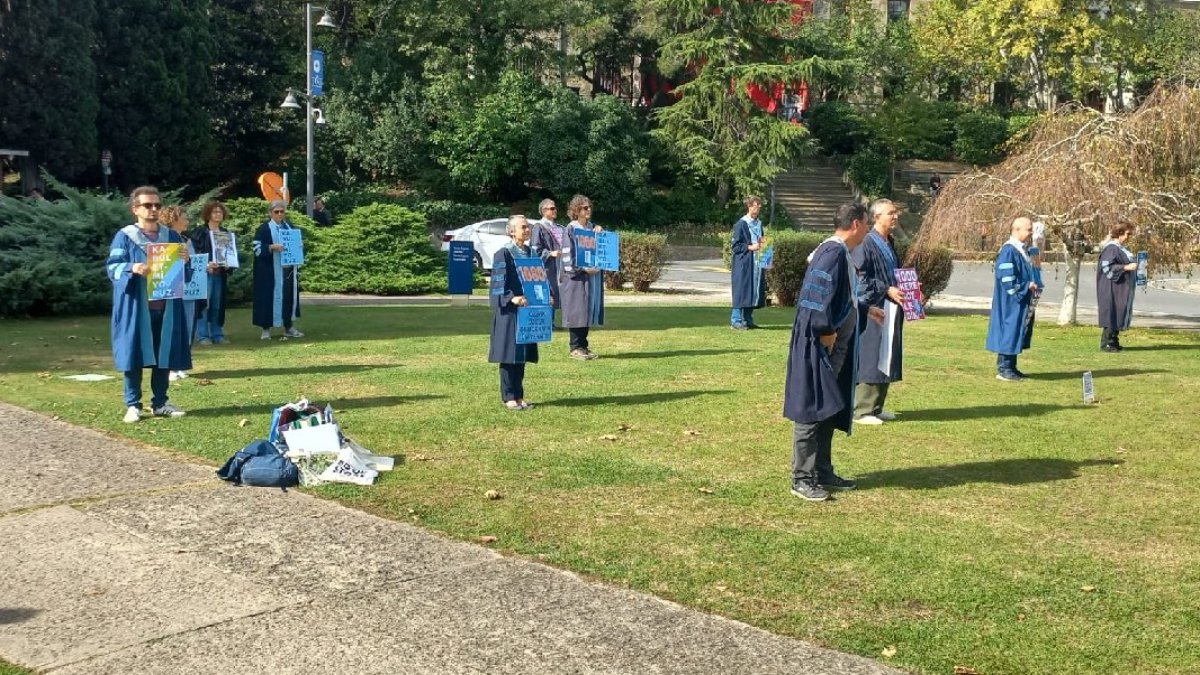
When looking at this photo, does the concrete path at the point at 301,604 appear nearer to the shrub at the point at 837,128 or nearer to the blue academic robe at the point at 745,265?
the blue academic robe at the point at 745,265

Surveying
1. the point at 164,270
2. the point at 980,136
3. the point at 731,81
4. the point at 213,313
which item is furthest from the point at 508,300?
the point at 980,136

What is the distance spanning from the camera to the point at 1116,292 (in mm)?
15789

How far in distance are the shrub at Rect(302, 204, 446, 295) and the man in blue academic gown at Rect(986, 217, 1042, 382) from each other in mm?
13822

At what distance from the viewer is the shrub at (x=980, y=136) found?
5397 cm

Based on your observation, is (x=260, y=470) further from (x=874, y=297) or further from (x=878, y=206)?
(x=878, y=206)

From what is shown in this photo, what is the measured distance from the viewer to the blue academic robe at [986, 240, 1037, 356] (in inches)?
513

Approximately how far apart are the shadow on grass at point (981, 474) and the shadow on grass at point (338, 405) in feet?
14.6

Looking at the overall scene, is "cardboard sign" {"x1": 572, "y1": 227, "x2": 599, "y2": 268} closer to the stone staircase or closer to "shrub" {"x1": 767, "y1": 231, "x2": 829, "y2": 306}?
"shrub" {"x1": 767, "y1": 231, "x2": 829, "y2": 306}

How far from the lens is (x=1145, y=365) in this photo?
577 inches

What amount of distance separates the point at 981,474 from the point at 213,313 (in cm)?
1042

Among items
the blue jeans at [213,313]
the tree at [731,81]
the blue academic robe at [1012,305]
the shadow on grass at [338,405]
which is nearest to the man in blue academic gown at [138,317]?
the shadow on grass at [338,405]

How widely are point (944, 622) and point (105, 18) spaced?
41732 millimetres

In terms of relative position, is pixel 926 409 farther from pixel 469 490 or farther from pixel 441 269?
pixel 441 269

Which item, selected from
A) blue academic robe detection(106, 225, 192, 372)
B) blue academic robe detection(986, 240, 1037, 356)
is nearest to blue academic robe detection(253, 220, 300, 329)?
blue academic robe detection(106, 225, 192, 372)
